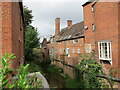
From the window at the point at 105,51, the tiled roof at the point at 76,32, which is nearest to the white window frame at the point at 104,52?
the window at the point at 105,51

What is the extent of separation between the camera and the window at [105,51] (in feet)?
31.5

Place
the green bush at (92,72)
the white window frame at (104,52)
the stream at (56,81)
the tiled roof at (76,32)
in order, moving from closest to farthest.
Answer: the green bush at (92,72), the white window frame at (104,52), the stream at (56,81), the tiled roof at (76,32)

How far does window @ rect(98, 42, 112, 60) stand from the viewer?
378 inches

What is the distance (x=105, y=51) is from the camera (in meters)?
10.1

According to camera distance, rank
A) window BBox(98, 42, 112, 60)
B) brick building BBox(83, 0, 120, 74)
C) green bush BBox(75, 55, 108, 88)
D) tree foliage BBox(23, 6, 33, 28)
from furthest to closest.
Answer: tree foliage BBox(23, 6, 33, 28) < window BBox(98, 42, 112, 60) < brick building BBox(83, 0, 120, 74) < green bush BBox(75, 55, 108, 88)

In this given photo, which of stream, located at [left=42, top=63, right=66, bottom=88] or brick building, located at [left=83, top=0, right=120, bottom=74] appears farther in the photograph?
stream, located at [left=42, top=63, right=66, bottom=88]

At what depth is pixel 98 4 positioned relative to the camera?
11430 millimetres

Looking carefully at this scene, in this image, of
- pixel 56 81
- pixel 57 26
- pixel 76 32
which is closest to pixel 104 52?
pixel 56 81

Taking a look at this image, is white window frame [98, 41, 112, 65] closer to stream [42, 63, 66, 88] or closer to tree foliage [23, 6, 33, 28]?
stream [42, 63, 66, 88]

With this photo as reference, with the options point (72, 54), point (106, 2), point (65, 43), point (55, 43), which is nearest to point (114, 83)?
point (106, 2)

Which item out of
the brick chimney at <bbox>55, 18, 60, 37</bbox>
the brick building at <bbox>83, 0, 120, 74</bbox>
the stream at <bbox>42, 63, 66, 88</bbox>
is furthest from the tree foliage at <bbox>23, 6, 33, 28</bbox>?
the brick building at <bbox>83, 0, 120, 74</bbox>

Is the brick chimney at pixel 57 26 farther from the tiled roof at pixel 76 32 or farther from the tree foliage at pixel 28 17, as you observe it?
the tree foliage at pixel 28 17

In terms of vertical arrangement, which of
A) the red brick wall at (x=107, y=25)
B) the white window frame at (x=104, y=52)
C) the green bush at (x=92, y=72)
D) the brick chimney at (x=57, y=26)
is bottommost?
the green bush at (x=92, y=72)

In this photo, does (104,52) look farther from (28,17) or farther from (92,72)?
(28,17)
